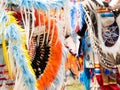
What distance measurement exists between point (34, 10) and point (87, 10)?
0.19m

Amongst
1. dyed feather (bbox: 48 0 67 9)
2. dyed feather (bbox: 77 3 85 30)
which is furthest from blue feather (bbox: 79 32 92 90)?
dyed feather (bbox: 48 0 67 9)

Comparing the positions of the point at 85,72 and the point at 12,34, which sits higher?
the point at 12,34

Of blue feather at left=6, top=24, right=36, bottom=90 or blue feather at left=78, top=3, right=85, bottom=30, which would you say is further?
blue feather at left=78, top=3, right=85, bottom=30

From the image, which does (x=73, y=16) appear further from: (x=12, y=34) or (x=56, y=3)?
(x=12, y=34)

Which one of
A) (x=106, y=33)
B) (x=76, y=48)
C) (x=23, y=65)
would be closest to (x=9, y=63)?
(x=23, y=65)

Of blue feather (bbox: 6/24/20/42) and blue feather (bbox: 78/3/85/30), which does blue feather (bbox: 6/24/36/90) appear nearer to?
blue feather (bbox: 6/24/20/42)

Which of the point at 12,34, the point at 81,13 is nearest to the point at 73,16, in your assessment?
the point at 81,13

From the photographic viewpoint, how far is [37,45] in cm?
83

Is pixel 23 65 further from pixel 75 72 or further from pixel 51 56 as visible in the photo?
pixel 75 72

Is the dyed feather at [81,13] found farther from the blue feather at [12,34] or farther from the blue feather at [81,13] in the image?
the blue feather at [12,34]

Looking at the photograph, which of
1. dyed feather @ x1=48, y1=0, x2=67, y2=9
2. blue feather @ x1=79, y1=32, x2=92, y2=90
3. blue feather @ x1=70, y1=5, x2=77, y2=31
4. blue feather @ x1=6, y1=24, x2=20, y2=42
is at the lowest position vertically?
blue feather @ x1=79, y1=32, x2=92, y2=90

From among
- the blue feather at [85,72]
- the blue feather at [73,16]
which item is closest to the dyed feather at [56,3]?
the blue feather at [73,16]

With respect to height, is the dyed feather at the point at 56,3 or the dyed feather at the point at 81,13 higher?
the dyed feather at the point at 56,3

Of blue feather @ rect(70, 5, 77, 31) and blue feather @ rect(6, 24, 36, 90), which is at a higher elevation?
blue feather @ rect(70, 5, 77, 31)
